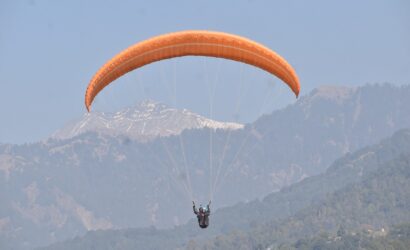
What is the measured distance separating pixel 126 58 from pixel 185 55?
4.35 m

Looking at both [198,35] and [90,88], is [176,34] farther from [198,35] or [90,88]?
[90,88]

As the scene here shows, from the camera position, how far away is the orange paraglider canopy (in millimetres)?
81750

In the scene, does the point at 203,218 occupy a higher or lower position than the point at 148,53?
lower

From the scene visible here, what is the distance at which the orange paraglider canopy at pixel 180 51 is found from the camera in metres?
81.8

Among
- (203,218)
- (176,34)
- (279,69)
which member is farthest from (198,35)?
(203,218)

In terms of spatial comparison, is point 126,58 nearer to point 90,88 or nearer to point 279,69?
point 90,88

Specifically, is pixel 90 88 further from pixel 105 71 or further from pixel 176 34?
pixel 176 34

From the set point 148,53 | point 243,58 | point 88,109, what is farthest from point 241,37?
point 88,109

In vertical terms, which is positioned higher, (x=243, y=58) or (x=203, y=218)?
(x=243, y=58)

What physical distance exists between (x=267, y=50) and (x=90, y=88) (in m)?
13.3

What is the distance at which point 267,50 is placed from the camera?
83.9 meters

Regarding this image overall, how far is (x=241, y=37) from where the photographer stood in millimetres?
83125

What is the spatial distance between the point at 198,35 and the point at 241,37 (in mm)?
3428

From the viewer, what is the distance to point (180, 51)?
82.4 metres
